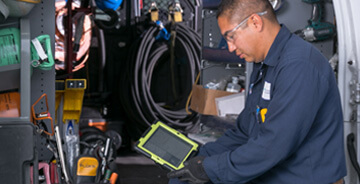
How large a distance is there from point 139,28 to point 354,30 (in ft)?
13.2

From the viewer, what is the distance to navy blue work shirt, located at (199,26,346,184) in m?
1.69

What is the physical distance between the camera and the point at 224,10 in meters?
1.95

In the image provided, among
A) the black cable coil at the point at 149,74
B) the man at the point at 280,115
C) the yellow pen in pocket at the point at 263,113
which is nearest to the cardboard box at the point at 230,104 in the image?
the man at the point at 280,115

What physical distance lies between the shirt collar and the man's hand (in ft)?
1.72

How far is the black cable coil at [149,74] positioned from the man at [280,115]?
3637mm

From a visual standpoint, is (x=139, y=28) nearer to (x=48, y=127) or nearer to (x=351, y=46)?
(x=48, y=127)

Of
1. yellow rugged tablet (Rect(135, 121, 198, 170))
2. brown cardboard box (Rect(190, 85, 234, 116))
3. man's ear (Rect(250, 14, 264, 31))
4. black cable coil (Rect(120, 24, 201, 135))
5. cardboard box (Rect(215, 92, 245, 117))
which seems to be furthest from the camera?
black cable coil (Rect(120, 24, 201, 135))

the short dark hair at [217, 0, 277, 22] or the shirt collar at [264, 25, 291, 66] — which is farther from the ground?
the short dark hair at [217, 0, 277, 22]

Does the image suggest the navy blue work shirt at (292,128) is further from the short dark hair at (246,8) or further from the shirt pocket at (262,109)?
the short dark hair at (246,8)

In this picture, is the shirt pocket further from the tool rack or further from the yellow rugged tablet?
the tool rack

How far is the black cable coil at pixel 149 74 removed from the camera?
5.58 meters

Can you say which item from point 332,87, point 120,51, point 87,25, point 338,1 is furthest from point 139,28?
point 332,87

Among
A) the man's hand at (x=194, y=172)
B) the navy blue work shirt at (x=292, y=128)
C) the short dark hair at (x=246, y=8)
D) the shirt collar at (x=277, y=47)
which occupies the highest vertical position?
the short dark hair at (x=246, y=8)

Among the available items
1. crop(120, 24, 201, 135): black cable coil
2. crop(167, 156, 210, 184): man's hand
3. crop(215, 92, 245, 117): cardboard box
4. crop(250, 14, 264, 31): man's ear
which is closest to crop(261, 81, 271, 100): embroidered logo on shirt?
crop(250, 14, 264, 31): man's ear
